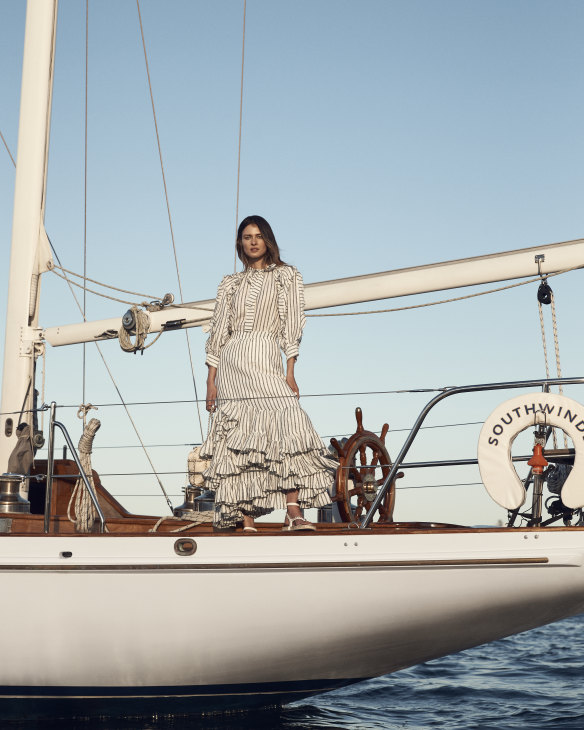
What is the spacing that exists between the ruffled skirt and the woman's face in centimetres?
45

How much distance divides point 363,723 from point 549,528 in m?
2.26

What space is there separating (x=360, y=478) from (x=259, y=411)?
67.7 inches

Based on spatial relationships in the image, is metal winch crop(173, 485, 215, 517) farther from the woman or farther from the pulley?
the pulley

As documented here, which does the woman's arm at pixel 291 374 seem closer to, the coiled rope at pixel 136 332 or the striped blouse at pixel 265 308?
the striped blouse at pixel 265 308

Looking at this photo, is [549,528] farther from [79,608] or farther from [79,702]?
[79,702]

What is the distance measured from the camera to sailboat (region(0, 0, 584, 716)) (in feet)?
14.6

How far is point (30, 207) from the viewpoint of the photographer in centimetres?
732

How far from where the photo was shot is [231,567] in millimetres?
4543

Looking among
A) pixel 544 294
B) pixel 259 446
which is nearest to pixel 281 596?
pixel 259 446

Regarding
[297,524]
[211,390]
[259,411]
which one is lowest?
[297,524]

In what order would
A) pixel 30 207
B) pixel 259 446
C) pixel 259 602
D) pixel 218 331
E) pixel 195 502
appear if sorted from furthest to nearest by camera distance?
pixel 30 207, pixel 195 502, pixel 218 331, pixel 259 446, pixel 259 602

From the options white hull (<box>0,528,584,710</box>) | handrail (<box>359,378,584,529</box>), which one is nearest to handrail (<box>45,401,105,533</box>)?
white hull (<box>0,528,584,710</box>)

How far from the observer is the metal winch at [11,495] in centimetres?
557

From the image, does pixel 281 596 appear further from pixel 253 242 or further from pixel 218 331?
pixel 253 242
